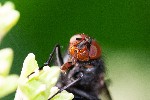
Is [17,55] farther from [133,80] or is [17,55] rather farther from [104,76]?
[133,80]

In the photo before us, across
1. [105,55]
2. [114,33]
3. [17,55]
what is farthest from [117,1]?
[17,55]

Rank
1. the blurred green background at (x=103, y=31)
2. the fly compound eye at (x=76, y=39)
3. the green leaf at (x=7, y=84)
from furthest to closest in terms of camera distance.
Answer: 1. the blurred green background at (x=103, y=31)
2. the fly compound eye at (x=76, y=39)
3. the green leaf at (x=7, y=84)

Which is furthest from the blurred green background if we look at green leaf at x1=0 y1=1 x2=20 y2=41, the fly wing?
green leaf at x1=0 y1=1 x2=20 y2=41

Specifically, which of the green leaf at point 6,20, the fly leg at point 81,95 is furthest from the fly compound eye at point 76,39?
the green leaf at point 6,20

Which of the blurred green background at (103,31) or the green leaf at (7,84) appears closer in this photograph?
the green leaf at (7,84)

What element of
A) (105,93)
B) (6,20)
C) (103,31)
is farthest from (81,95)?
(6,20)

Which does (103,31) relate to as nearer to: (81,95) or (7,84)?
(81,95)

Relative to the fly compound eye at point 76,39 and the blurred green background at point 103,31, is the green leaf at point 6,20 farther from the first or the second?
the blurred green background at point 103,31

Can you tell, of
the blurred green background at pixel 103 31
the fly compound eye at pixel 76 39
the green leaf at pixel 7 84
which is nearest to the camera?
the green leaf at pixel 7 84

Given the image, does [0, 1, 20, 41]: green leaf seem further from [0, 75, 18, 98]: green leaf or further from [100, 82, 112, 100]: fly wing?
[100, 82, 112, 100]: fly wing
